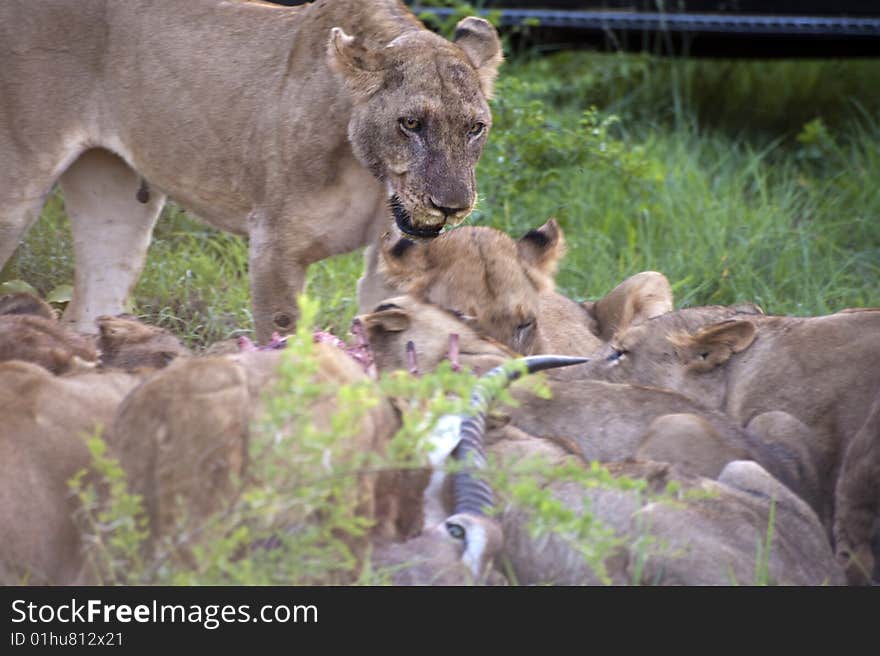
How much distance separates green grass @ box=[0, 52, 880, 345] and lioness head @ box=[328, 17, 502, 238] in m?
0.59

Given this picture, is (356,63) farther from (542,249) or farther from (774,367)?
(774,367)

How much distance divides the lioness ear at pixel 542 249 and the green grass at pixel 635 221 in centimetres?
30

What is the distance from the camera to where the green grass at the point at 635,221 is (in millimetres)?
5980

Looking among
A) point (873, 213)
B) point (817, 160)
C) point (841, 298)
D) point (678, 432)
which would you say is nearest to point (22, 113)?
point (678, 432)

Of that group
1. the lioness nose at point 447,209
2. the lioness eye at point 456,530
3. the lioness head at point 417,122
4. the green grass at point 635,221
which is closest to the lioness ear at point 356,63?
the lioness head at point 417,122

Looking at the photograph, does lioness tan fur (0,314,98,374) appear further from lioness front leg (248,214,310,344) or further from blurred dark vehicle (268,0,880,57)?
blurred dark vehicle (268,0,880,57)

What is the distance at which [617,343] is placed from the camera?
469 centimetres

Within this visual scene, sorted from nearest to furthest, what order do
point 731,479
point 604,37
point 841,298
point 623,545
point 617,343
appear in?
point 623,545 → point 731,479 → point 617,343 → point 841,298 → point 604,37

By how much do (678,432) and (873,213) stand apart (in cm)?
394

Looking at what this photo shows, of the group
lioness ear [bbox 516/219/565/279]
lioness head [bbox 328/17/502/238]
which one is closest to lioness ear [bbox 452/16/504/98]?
lioness head [bbox 328/17/502/238]

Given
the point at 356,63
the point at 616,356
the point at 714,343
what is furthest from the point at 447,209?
the point at 714,343

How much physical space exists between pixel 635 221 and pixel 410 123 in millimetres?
2554

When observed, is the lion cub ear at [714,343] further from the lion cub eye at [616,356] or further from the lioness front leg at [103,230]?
the lioness front leg at [103,230]
